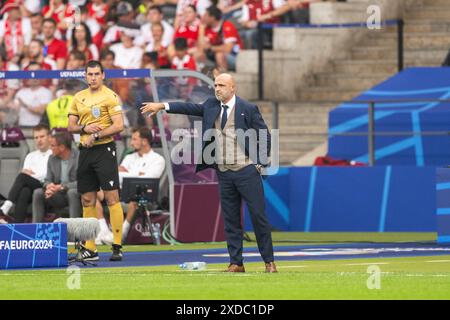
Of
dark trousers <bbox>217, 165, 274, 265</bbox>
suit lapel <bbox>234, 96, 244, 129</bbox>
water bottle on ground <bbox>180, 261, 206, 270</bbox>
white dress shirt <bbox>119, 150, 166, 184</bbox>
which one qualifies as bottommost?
water bottle on ground <bbox>180, 261, 206, 270</bbox>

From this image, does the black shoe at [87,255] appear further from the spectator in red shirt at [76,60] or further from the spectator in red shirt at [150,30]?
the spectator in red shirt at [150,30]

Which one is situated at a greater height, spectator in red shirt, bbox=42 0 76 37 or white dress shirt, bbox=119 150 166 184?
spectator in red shirt, bbox=42 0 76 37

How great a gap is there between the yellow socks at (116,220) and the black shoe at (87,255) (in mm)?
400

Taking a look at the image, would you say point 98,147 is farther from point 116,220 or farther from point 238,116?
point 238,116

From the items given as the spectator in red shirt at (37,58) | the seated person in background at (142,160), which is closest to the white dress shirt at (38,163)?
the seated person in background at (142,160)

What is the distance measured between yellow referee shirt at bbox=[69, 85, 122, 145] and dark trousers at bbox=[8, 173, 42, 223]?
4215 millimetres

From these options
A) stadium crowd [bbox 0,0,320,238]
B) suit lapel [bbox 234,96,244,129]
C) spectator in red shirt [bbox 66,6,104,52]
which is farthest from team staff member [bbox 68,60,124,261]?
spectator in red shirt [bbox 66,6,104,52]

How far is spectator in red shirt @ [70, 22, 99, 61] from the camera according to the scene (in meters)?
29.8

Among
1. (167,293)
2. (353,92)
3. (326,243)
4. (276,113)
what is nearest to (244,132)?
(167,293)

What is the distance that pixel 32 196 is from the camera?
2362 cm

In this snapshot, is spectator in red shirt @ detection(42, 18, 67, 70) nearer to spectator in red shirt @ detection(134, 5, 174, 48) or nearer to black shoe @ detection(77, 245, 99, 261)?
spectator in red shirt @ detection(134, 5, 174, 48)

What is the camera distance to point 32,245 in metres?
17.9
